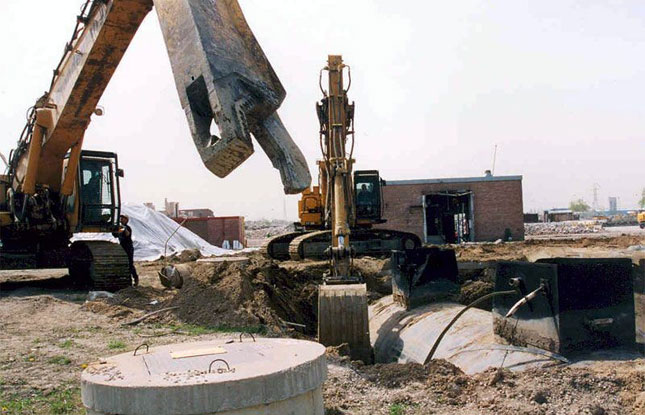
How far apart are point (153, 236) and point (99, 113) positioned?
834 inches

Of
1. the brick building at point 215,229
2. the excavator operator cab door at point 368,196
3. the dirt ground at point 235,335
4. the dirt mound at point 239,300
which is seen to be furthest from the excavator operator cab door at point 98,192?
the brick building at point 215,229

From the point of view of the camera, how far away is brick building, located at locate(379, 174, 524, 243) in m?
33.4

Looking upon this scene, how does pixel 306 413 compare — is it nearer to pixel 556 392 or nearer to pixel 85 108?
pixel 556 392

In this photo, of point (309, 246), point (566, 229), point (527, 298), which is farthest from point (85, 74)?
point (566, 229)

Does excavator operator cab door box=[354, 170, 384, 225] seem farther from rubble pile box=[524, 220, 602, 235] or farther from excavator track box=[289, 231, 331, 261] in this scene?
rubble pile box=[524, 220, 602, 235]

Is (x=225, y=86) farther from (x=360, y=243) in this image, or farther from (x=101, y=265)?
(x=360, y=243)

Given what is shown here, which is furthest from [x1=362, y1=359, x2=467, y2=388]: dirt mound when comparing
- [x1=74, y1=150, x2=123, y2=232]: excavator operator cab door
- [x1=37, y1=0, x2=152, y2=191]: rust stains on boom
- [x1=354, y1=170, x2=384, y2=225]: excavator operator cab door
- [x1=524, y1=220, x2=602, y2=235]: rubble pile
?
[x1=524, y1=220, x2=602, y2=235]: rubble pile

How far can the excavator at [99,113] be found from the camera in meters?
4.76

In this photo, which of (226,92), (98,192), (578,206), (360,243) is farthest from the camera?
(578,206)

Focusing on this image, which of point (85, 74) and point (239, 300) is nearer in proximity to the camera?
point (239, 300)

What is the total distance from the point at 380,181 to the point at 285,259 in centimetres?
360

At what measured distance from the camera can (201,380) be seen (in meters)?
3.02

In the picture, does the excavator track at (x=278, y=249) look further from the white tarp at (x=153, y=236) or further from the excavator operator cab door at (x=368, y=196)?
the white tarp at (x=153, y=236)

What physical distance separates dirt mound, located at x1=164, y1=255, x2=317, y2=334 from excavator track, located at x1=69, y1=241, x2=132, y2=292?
6.15 feet
